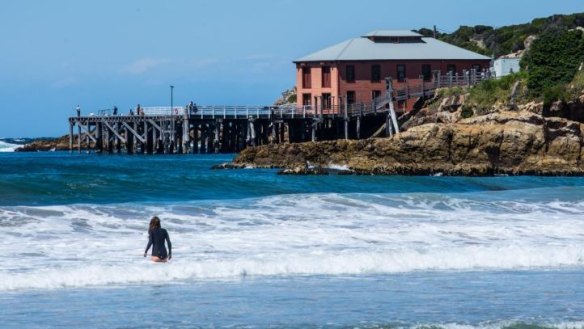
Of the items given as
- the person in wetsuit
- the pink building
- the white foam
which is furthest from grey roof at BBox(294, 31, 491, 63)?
the person in wetsuit

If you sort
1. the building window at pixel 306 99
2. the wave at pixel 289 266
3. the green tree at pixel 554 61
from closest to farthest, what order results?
the wave at pixel 289 266 < the green tree at pixel 554 61 < the building window at pixel 306 99

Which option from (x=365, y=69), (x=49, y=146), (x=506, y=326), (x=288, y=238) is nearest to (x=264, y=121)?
(x=365, y=69)

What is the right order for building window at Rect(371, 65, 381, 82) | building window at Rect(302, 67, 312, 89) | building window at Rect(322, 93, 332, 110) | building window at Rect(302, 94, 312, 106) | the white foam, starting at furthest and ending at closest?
building window at Rect(302, 67, 312, 89) → building window at Rect(302, 94, 312, 106) → building window at Rect(371, 65, 381, 82) → building window at Rect(322, 93, 332, 110) → the white foam

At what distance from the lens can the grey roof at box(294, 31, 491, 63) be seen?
74.6m

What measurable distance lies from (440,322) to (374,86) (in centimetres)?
5878

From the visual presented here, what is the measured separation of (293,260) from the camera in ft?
70.3

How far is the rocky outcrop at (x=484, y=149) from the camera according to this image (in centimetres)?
4559

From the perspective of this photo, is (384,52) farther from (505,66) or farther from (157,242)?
(157,242)

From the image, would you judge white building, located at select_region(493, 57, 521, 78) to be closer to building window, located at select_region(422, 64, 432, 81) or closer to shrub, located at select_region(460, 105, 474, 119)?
building window, located at select_region(422, 64, 432, 81)

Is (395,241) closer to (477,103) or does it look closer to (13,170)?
(13,170)

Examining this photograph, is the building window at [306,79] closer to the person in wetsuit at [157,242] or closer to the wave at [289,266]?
the wave at [289,266]

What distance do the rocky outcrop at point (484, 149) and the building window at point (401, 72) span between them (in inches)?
1093

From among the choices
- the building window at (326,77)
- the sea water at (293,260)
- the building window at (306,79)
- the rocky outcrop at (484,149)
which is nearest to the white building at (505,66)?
the building window at (326,77)

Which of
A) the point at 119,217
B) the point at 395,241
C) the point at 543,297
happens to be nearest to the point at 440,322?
the point at 543,297
